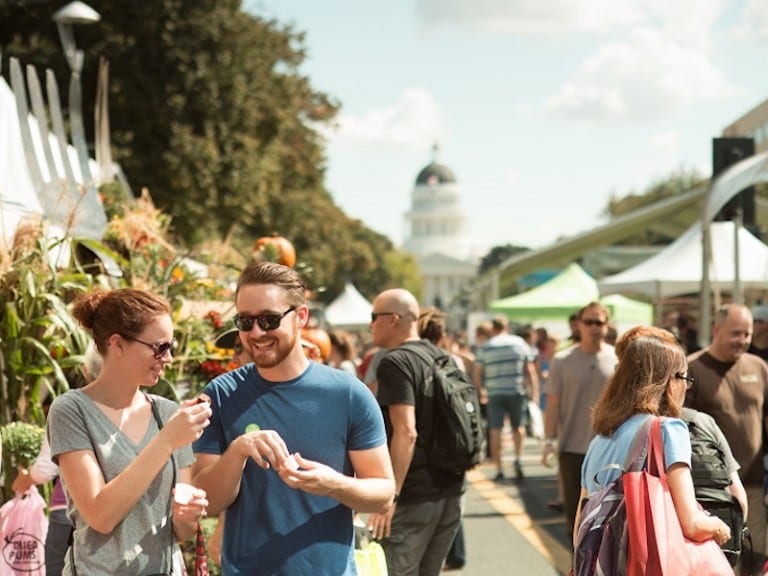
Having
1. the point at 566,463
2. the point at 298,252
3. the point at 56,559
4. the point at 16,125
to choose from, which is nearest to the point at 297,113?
the point at 298,252

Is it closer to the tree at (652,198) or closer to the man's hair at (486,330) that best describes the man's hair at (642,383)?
the man's hair at (486,330)

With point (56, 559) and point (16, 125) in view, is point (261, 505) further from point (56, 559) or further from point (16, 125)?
point (16, 125)

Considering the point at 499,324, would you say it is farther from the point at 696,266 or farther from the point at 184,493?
the point at 184,493

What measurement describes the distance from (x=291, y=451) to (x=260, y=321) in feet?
1.25

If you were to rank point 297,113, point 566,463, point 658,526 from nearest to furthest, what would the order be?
point 658,526 < point 566,463 < point 297,113

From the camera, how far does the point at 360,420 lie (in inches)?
162

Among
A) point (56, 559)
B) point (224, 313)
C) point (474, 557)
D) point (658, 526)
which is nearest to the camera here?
point (658, 526)

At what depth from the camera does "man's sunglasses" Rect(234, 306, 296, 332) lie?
13.2 ft

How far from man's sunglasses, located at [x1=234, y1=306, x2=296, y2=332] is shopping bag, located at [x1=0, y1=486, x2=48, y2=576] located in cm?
228

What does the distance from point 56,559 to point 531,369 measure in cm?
1266

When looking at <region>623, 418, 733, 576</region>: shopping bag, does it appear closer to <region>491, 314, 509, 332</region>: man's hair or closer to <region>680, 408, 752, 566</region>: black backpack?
<region>680, 408, 752, 566</region>: black backpack

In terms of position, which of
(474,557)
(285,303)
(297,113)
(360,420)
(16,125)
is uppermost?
(297,113)

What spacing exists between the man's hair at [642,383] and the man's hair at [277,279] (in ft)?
A: 4.86

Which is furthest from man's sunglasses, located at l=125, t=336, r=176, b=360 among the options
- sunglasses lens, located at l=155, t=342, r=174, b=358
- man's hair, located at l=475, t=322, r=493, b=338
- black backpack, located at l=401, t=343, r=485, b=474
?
man's hair, located at l=475, t=322, r=493, b=338
